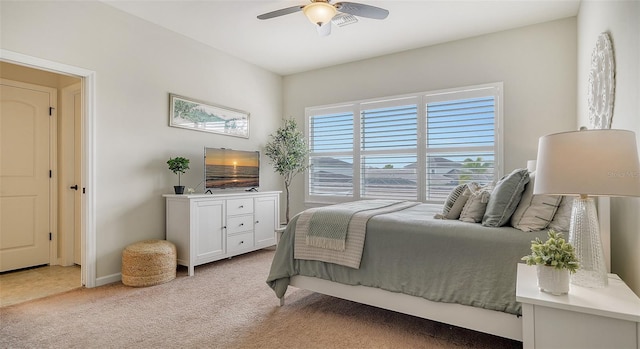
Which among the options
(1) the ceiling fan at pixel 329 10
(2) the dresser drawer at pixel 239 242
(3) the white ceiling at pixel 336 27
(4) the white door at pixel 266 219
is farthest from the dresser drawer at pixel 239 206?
(1) the ceiling fan at pixel 329 10

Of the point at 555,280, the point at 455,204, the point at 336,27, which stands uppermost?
the point at 336,27

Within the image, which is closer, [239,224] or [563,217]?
[563,217]

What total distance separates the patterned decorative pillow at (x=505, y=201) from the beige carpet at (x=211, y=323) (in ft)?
2.52

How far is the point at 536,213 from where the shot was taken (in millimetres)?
1888

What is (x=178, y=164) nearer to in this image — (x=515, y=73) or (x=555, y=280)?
(x=555, y=280)

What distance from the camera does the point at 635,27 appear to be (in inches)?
59.7

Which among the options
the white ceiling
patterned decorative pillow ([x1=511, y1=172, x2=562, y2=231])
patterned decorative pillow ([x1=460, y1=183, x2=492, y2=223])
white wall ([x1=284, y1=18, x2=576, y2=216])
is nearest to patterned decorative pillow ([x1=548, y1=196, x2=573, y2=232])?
patterned decorative pillow ([x1=511, y1=172, x2=562, y2=231])

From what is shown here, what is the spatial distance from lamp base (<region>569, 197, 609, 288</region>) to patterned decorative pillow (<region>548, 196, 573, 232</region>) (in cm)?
44

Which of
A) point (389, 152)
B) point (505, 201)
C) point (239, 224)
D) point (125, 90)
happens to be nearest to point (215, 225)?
point (239, 224)

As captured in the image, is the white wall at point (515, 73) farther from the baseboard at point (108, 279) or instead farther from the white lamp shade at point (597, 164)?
the baseboard at point (108, 279)

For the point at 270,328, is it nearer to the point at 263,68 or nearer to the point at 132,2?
the point at 132,2

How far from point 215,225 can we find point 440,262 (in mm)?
2617

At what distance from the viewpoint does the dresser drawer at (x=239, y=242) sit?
156 inches

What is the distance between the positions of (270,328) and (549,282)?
1.68m
